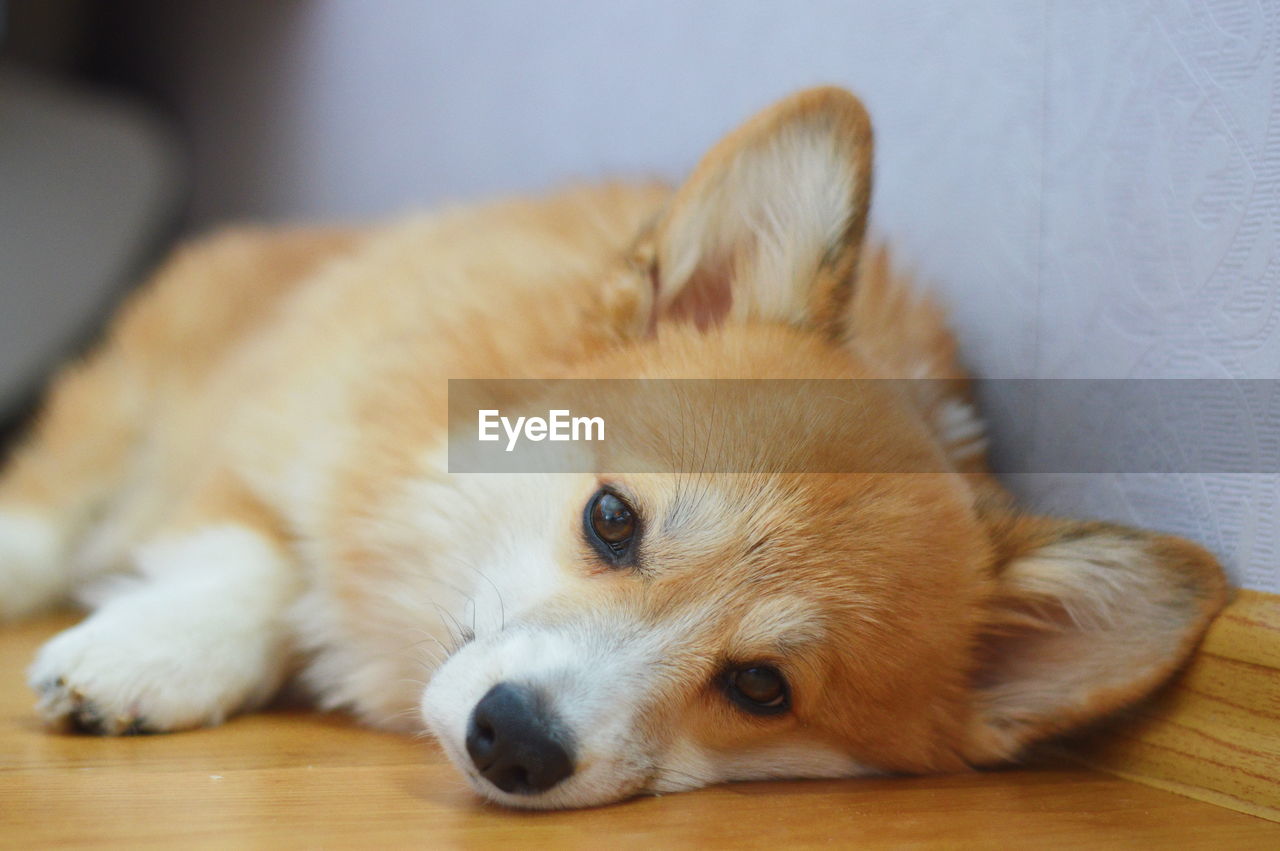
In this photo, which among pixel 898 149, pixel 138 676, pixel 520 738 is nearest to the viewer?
pixel 520 738

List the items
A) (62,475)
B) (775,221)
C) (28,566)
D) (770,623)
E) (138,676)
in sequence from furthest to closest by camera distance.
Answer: (62,475), (28,566), (775,221), (138,676), (770,623)

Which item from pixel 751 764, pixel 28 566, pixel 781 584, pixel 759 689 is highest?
pixel 781 584

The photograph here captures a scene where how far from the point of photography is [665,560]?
123 centimetres

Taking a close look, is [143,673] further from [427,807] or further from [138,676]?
[427,807]

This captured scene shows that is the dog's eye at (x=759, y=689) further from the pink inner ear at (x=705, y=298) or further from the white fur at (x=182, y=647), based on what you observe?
the white fur at (x=182, y=647)

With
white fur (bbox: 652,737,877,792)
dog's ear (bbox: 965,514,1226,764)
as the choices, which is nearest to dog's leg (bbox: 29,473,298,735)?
white fur (bbox: 652,737,877,792)

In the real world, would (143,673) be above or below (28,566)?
above

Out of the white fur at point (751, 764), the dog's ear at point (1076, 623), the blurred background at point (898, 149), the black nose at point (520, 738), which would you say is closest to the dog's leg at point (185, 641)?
the black nose at point (520, 738)

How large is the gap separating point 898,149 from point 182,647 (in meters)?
1.27

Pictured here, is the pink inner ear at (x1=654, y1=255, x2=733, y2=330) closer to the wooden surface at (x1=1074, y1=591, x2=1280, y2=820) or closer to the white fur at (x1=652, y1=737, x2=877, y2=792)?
the white fur at (x1=652, y1=737, x2=877, y2=792)

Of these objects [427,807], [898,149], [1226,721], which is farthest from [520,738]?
[898,149]

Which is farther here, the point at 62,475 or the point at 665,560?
the point at 62,475

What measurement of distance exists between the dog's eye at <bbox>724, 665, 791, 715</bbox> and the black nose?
0.75 ft

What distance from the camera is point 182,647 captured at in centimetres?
139
